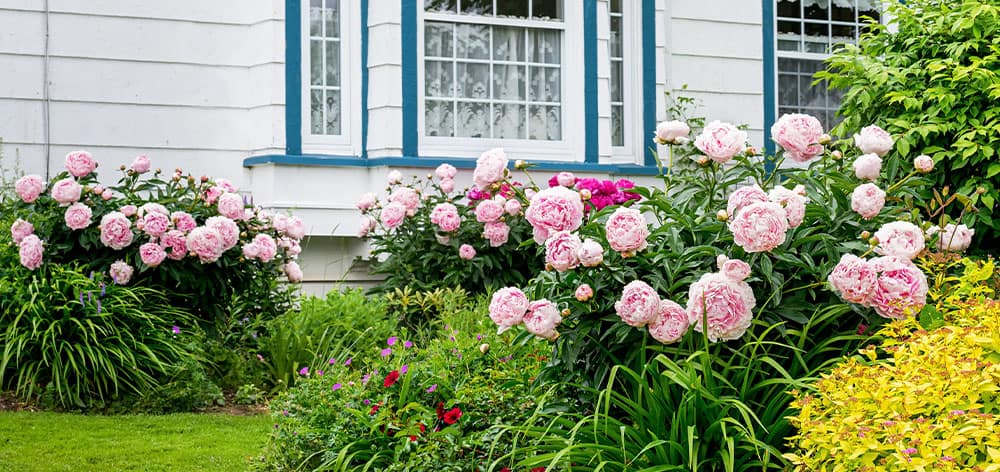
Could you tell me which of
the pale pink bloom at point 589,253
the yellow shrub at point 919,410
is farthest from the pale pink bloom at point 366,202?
the yellow shrub at point 919,410

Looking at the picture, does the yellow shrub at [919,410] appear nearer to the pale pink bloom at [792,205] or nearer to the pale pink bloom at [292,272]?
the pale pink bloom at [792,205]

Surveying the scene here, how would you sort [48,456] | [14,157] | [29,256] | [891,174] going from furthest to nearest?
[14,157] → [29,256] → [48,456] → [891,174]

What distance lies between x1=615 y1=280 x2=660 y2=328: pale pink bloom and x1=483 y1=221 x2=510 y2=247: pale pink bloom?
3.88 meters

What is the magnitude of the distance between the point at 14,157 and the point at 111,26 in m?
1.15

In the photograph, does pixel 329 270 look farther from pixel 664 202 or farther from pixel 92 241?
pixel 664 202

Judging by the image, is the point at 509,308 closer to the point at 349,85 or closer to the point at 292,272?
the point at 292,272

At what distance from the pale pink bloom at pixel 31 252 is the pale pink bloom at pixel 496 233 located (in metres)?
2.77

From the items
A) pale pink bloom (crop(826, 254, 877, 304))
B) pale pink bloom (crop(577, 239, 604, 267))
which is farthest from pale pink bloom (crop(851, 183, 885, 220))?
pale pink bloom (crop(577, 239, 604, 267))

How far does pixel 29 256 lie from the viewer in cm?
636

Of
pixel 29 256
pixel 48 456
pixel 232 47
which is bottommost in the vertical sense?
pixel 48 456

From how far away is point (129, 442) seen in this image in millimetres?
5297

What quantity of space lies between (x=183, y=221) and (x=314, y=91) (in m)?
2.02

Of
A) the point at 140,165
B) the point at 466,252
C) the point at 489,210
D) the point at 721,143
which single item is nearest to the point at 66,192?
the point at 140,165

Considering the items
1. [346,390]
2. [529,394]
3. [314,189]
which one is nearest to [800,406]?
[529,394]
